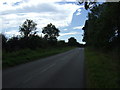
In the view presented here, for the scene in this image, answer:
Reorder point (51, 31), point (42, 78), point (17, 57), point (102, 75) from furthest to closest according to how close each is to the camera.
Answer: point (51, 31) → point (17, 57) → point (102, 75) → point (42, 78)

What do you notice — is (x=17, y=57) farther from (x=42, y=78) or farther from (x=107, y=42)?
(x=107, y=42)

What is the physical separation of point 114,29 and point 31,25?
5883 cm

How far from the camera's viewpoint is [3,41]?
34406 millimetres

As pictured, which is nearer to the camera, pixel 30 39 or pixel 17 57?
pixel 17 57

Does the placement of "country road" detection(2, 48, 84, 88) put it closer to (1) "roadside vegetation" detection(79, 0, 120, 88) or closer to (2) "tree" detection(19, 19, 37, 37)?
(1) "roadside vegetation" detection(79, 0, 120, 88)

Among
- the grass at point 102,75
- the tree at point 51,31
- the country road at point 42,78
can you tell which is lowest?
the country road at point 42,78

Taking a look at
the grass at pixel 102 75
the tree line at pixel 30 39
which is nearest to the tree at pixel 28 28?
the tree line at pixel 30 39

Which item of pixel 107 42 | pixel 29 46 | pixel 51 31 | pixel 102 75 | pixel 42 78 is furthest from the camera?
pixel 51 31

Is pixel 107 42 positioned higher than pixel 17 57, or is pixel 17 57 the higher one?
pixel 107 42

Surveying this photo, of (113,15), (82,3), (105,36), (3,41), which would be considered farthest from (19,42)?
(82,3)

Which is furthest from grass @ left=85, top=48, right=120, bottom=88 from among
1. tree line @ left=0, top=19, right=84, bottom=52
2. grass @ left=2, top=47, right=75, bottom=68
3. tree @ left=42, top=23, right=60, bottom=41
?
tree @ left=42, top=23, right=60, bottom=41

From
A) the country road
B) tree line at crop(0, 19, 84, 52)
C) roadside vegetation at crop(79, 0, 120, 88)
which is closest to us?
the country road

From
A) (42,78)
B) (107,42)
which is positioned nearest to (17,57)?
(42,78)

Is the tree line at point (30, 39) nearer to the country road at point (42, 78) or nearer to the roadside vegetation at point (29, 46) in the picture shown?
the roadside vegetation at point (29, 46)
